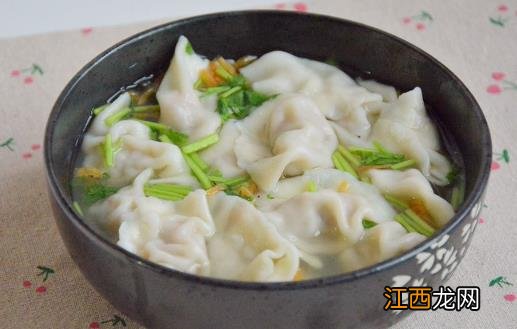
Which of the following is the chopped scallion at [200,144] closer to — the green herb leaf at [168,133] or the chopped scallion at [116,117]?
the green herb leaf at [168,133]

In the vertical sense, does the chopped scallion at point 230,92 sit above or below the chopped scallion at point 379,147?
above

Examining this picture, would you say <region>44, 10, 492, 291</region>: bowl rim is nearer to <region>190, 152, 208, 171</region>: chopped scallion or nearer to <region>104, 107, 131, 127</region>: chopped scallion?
<region>104, 107, 131, 127</region>: chopped scallion

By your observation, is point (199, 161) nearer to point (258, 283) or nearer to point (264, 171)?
point (264, 171)

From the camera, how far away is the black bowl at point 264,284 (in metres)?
1.78

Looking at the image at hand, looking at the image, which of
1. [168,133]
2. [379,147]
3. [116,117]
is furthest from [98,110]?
[379,147]

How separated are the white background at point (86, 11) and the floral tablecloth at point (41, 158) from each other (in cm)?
15

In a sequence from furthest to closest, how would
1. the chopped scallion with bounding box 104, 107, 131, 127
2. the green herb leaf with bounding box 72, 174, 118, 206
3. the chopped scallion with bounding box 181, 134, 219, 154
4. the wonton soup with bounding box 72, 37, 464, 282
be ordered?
the chopped scallion with bounding box 104, 107, 131, 127, the chopped scallion with bounding box 181, 134, 219, 154, the green herb leaf with bounding box 72, 174, 118, 206, the wonton soup with bounding box 72, 37, 464, 282

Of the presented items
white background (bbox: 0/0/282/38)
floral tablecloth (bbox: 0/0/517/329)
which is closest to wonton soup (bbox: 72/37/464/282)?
floral tablecloth (bbox: 0/0/517/329)

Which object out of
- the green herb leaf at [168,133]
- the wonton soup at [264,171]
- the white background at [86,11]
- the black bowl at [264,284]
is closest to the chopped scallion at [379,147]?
the wonton soup at [264,171]

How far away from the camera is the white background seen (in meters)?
3.60

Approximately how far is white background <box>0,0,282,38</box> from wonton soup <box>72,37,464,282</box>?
38.9 inches

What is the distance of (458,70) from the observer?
10.7 feet

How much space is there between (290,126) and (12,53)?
58.2 inches

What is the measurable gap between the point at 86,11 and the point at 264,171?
5.83 ft
